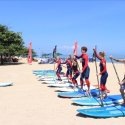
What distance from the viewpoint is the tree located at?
36.7m

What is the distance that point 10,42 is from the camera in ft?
125

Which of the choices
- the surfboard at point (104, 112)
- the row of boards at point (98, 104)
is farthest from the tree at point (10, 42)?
the surfboard at point (104, 112)

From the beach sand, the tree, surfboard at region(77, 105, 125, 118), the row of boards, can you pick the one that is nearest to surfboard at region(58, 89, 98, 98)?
the row of boards

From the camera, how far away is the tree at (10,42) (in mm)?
36719

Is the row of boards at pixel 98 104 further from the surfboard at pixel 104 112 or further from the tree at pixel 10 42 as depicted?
the tree at pixel 10 42

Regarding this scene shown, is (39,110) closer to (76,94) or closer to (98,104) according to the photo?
(98,104)

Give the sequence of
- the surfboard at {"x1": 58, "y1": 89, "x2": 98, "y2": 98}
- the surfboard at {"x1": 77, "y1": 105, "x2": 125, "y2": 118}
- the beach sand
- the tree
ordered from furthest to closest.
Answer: the tree < the surfboard at {"x1": 58, "y1": 89, "x2": 98, "y2": 98} < the surfboard at {"x1": 77, "y1": 105, "x2": 125, "y2": 118} < the beach sand

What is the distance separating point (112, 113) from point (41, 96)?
4.96 metres

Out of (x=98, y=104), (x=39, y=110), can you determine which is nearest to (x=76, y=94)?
(x=98, y=104)

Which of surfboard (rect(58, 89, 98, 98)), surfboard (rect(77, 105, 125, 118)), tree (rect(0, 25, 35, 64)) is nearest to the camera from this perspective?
surfboard (rect(77, 105, 125, 118))

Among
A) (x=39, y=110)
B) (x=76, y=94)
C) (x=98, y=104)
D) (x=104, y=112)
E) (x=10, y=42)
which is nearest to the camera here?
(x=104, y=112)

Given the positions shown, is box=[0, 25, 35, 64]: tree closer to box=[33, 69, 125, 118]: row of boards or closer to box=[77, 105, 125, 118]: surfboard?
box=[33, 69, 125, 118]: row of boards

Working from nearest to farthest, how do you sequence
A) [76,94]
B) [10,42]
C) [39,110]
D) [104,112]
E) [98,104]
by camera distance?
[104,112] → [39,110] → [98,104] → [76,94] → [10,42]

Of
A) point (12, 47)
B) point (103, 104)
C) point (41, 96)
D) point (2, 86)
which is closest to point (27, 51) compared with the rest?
point (12, 47)
